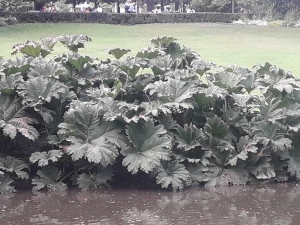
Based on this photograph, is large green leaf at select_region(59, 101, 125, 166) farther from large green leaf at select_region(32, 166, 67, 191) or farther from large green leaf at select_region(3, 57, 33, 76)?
large green leaf at select_region(3, 57, 33, 76)

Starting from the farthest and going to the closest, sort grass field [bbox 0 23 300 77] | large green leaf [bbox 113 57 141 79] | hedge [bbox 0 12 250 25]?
1. hedge [bbox 0 12 250 25]
2. grass field [bbox 0 23 300 77]
3. large green leaf [bbox 113 57 141 79]

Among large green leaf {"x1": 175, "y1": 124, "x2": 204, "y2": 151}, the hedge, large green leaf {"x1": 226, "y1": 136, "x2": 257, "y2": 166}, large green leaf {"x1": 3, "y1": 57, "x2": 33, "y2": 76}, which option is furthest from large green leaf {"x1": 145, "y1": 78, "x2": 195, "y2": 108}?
the hedge

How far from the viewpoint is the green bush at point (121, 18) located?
30.6 metres

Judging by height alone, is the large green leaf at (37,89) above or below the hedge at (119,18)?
above

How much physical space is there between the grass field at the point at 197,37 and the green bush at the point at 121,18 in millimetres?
1709

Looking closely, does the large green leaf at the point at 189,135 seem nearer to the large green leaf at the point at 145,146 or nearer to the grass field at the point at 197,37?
the large green leaf at the point at 145,146

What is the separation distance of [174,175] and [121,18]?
2895cm

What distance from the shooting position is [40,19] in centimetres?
3073

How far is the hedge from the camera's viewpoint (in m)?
30.5

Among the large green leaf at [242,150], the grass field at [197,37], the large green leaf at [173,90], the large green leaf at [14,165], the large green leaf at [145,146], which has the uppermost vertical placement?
the large green leaf at [173,90]

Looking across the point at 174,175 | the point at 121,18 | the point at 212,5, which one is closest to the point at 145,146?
the point at 174,175

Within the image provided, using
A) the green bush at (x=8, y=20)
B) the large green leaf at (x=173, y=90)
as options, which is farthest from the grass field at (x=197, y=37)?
the large green leaf at (x=173, y=90)

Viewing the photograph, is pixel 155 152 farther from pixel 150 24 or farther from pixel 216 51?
pixel 150 24

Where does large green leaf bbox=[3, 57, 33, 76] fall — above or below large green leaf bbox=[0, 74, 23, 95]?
above
